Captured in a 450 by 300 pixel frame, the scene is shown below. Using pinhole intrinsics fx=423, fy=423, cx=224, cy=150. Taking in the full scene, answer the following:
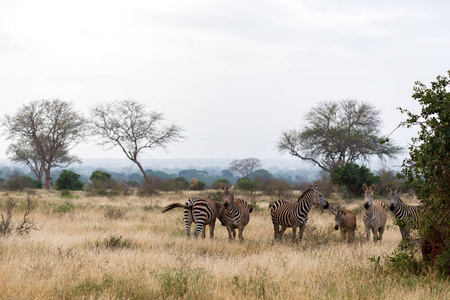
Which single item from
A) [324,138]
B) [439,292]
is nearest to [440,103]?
[439,292]

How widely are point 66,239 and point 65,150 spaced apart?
161 ft

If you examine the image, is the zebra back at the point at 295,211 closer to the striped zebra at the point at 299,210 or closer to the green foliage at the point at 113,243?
the striped zebra at the point at 299,210

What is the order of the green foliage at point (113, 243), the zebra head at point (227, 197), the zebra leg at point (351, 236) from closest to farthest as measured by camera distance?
the green foliage at point (113, 243), the zebra head at point (227, 197), the zebra leg at point (351, 236)

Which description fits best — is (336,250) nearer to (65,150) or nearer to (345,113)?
(345,113)

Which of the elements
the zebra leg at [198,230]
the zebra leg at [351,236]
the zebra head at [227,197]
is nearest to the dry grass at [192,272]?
the zebra leg at [198,230]

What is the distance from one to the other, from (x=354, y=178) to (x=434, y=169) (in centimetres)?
2791

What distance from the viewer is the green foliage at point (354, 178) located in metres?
33.5

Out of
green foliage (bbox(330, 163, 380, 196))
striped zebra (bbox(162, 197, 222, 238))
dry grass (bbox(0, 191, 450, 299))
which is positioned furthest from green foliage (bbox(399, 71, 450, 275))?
green foliage (bbox(330, 163, 380, 196))

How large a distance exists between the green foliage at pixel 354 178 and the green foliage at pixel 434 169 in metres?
27.2

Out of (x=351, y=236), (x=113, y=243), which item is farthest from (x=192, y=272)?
(x=351, y=236)

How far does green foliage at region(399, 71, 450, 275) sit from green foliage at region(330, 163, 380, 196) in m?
27.2

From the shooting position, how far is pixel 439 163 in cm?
662

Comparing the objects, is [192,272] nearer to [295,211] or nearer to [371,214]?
[295,211]

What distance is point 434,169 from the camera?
676 centimetres
